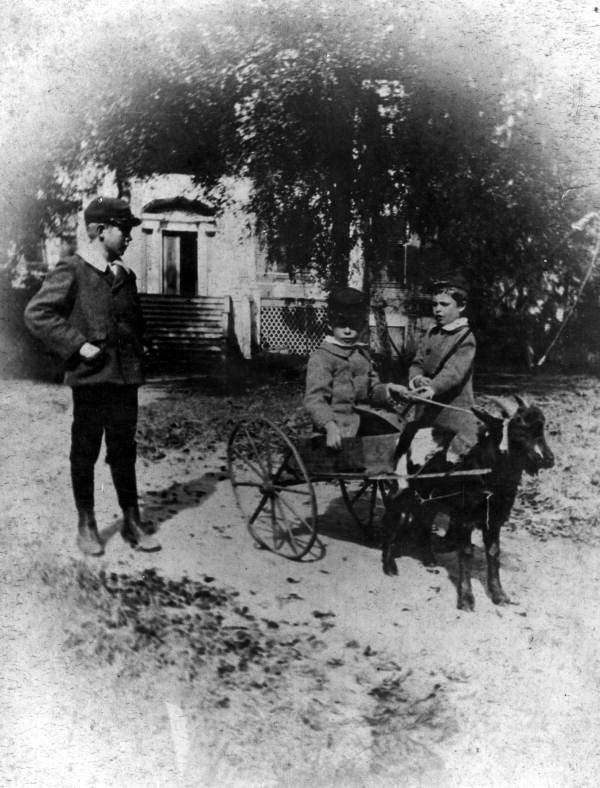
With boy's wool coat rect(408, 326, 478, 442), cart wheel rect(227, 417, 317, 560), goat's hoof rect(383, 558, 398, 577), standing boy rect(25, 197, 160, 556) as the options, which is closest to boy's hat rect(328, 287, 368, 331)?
boy's wool coat rect(408, 326, 478, 442)

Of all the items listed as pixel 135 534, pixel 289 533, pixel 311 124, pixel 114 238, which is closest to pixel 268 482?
pixel 289 533

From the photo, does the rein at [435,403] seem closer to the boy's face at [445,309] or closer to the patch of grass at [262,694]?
the boy's face at [445,309]

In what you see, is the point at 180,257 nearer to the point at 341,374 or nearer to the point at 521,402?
the point at 341,374

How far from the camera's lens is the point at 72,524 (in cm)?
356

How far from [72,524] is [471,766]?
7.79 ft

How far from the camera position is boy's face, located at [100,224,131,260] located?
3.45 metres

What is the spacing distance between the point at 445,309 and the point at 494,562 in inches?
53.9

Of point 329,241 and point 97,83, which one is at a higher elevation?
point 97,83

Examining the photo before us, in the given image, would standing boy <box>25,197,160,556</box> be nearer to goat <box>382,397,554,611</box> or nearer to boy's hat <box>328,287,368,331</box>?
boy's hat <box>328,287,368,331</box>

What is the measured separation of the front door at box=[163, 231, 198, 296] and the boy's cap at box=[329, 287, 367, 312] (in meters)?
0.76

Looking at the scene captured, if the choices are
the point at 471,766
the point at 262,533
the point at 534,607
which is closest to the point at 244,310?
the point at 262,533

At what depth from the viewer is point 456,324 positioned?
11.9ft

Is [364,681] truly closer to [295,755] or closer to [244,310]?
[295,755]

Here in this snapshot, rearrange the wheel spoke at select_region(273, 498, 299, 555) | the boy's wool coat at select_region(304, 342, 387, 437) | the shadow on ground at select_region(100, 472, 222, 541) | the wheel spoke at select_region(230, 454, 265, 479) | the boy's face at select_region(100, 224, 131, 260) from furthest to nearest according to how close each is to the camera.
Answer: the wheel spoke at select_region(230, 454, 265, 479) < the boy's wool coat at select_region(304, 342, 387, 437) < the wheel spoke at select_region(273, 498, 299, 555) < the shadow on ground at select_region(100, 472, 222, 541) < the boy's face at select_region(100, 224, 131, 260)
